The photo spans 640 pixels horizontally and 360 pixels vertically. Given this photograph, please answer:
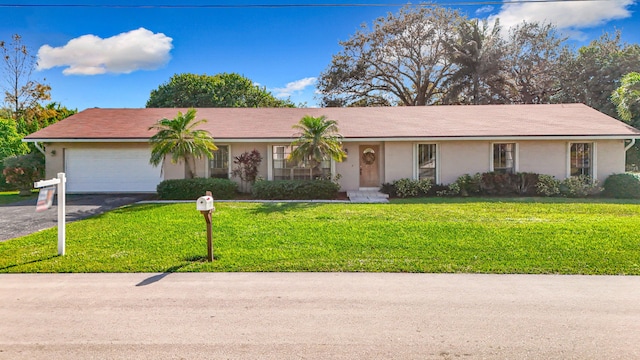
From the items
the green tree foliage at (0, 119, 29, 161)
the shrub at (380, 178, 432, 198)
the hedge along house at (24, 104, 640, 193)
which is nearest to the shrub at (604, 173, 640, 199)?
the hedge along house at (24, 104, 640, 193)

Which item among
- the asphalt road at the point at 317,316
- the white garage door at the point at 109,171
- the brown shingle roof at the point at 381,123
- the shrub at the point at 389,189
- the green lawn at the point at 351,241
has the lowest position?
the asphalt road at the point at 317,316

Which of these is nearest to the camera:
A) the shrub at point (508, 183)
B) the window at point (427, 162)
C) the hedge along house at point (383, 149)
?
the shrub at point (508, 183)

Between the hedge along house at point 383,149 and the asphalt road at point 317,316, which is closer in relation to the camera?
the asphalt road at point 317,316

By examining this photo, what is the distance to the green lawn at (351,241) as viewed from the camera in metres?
6.00

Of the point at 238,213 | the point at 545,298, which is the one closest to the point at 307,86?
the point at 238,213

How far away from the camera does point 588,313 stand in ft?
13.7

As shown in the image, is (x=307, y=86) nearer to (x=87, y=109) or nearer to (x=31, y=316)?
(x=87, y=109)

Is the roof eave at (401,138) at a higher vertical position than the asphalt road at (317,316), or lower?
higher

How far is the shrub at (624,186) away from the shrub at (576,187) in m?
0.52

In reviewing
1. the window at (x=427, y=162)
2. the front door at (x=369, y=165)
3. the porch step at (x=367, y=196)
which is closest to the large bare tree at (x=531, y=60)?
the window at (x=427, y=162)

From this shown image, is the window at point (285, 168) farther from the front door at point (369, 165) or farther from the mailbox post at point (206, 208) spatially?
the mailbox post at point (206, 208)

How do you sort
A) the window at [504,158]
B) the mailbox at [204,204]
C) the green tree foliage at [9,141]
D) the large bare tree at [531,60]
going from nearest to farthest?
the mailbox at [204,204]
the window at [504,158]
the green tree foliage at [9,141]
the large bare tree at [531,60]

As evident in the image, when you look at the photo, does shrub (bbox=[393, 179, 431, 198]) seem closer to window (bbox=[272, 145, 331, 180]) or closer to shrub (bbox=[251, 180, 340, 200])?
shrub (bbox=[251, 180, 340, 200])

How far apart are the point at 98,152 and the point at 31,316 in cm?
1363
